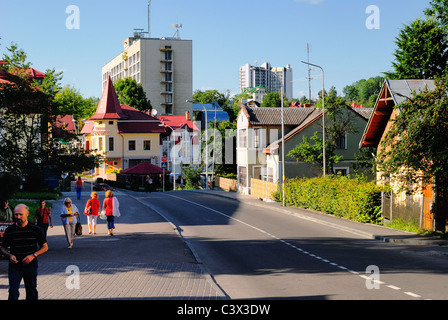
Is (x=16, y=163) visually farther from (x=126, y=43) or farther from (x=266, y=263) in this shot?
(x=126, y=43)

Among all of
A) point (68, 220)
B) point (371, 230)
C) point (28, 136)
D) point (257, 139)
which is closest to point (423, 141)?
point (371, 230)

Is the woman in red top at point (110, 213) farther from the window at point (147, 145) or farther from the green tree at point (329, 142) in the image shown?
the window at point (147, 145)

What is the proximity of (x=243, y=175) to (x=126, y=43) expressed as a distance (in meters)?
101

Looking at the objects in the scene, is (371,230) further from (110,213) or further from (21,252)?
(21,252)

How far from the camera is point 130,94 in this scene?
10806 centimetres

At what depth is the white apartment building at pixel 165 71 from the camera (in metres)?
124

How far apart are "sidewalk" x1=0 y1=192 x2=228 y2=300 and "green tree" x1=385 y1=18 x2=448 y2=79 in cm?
2750

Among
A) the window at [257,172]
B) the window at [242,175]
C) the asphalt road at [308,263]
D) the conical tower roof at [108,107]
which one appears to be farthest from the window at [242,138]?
the conical tower roof at [108,107]

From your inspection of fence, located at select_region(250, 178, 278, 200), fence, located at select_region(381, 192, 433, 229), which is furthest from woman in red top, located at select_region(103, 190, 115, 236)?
fence, located at select_region(250, 178, 278, 200)

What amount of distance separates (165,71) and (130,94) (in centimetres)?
1859

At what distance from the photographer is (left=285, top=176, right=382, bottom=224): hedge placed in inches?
1053

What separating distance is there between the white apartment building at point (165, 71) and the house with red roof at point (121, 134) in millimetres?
43044

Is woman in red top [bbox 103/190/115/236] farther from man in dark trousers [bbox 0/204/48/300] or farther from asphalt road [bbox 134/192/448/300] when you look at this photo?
man in dark trousers [bbox 0/204/48/300]
